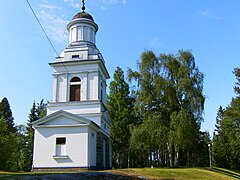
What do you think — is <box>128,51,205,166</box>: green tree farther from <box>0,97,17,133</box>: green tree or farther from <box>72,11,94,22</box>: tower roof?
<box>0,97,17,133</box>: green tree

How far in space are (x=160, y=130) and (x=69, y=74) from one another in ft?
33.1

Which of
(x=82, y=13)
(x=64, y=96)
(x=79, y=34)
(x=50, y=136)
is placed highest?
(x=82, y=13)

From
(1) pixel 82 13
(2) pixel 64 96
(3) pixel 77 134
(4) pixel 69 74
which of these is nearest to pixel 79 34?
(1) pixel 82 13

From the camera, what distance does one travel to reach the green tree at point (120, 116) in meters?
38.2

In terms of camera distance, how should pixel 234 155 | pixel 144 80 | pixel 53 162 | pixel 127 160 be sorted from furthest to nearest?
pixel 234 155
pixel 127 160
pixel 144 80
pixel 53 162

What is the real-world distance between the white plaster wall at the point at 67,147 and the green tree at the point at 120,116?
15736mm

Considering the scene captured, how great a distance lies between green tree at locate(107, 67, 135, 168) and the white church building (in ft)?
31.1

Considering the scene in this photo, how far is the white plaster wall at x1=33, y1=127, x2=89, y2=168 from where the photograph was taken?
71.2ft

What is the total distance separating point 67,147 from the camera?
21953 millimetres

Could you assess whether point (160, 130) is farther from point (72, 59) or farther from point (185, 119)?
point (72, 59)

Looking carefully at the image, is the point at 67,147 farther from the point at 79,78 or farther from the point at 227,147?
the point at 227,147

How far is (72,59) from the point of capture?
1065 inches

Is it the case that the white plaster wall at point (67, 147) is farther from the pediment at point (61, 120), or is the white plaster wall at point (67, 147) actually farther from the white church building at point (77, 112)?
the pediment at point (61, 120)

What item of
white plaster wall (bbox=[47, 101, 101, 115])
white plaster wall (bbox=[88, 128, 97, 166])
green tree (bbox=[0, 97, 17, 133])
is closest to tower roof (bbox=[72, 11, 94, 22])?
white plaster wall (bbox=[47, 101, 101, 115])
